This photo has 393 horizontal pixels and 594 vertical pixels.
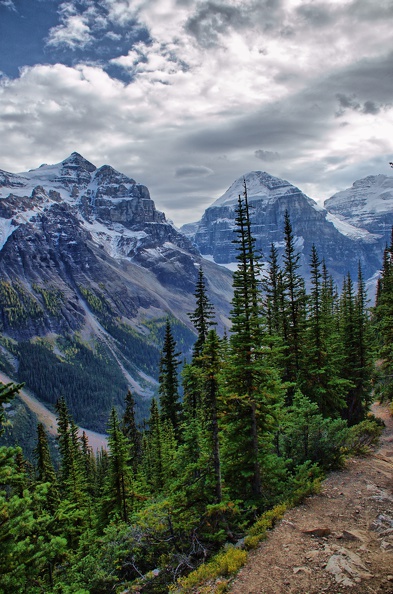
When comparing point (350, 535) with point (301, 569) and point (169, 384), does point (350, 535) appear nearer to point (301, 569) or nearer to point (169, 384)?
point (301, 569)

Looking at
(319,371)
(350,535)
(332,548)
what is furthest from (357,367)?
(332,548)

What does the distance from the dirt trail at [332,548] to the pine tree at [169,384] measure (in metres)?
21.1

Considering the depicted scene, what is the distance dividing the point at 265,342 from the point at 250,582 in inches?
350

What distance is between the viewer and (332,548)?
38.7 ft

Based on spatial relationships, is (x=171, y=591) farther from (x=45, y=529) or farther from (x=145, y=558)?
(x=45, y=529)

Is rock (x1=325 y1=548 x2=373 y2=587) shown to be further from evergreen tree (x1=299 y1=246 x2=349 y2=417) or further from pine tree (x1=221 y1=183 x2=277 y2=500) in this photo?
evergreen tree (x1=299 y1=246 x2=349 y2=417)

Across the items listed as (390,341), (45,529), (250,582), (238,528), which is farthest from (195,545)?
(390,341)

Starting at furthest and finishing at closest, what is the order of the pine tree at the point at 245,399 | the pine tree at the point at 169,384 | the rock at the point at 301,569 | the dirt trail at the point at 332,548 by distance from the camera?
the pine tree at the point at 169,384
the pine tree at the point at 245,399
the rock at the point at 301,569
the dirt trail at the point at 332,548

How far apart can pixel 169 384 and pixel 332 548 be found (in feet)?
82.6

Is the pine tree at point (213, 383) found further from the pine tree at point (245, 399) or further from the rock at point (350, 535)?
the rock at point (350, 535)

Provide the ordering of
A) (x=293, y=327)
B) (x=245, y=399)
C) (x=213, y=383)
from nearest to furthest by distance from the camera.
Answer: (x=213, y=383)
(x=245, y=399)
(x=293, y=327)

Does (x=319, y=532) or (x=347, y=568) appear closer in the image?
(x=347, y=568)

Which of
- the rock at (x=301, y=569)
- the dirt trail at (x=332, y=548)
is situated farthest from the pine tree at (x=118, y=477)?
the rock at (x=301, y=569)

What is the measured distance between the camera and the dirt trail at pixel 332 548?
10.4 metres
